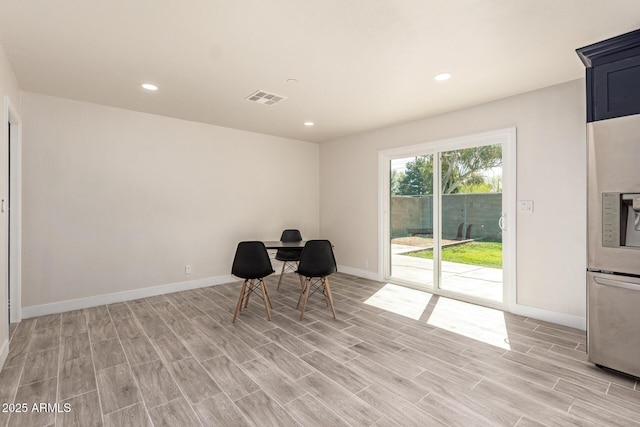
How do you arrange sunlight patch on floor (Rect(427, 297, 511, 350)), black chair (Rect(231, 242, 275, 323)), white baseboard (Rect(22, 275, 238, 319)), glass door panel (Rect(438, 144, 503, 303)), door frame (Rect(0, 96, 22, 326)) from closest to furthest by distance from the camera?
1. sunlight patch on floor (Rect(427, 297, 511, 350))
2. door frame (Rect(0, 96, 22, 326))
3. black chair (Rect(231, 242, 275, 323))
4. white baseboard (Rect(22, 275, 238, 319))
5. glass door panel (Rect(438, 144, 503, 303))

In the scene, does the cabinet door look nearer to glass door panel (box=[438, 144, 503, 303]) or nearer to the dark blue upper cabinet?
the dark blue upper cabinet

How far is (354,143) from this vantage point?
18.0ft

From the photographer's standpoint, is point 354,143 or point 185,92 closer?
point 185,92

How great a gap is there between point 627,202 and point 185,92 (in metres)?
4.23

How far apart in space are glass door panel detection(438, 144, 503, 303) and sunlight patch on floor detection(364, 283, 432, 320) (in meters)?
0.43

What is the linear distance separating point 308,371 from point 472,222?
2.92 metres

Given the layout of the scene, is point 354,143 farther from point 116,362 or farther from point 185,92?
point 116,362

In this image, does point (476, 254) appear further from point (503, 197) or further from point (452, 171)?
point (452, 171)

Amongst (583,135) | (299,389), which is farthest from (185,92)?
(583,135)

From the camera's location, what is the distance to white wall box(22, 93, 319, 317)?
11.6ft

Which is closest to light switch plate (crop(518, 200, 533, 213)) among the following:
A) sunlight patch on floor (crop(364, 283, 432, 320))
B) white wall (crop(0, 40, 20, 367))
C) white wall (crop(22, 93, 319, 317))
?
sunlight patch on floor (crop(364, 283, 432, 320))

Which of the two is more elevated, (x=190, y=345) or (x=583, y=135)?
(x=583, y=135)

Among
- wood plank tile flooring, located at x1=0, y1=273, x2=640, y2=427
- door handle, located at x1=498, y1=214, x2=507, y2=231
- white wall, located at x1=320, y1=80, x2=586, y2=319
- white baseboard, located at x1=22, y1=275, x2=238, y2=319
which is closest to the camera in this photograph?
wood plank tile flooring, located at x1=0, y1=273, x2=640, y2=427

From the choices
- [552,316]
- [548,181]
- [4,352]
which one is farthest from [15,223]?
[552,316]
